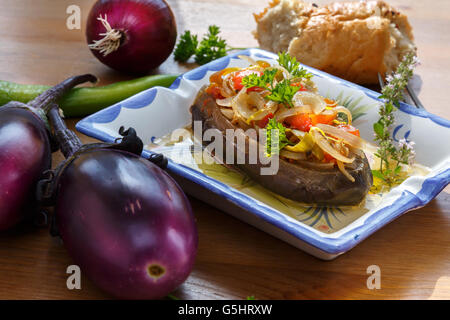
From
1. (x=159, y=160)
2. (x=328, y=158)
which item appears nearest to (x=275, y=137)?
(x=328, y=158)

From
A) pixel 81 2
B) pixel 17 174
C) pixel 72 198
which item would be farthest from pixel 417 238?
pixel 81 2

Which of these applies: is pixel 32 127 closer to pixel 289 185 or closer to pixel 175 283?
pixel 175 283

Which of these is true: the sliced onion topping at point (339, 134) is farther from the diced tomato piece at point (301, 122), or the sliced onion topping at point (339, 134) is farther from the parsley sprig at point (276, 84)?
the parsley sprig at point (276, 84)

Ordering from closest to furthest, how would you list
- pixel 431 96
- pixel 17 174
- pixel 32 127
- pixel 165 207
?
1. pixel 165 207
2. pixel 17 174
3. pixel 32 127
4. pixel 431 96

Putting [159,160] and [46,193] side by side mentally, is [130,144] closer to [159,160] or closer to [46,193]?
[159,160]

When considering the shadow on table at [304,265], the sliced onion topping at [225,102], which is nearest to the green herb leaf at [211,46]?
the sliced onion topping at [225,102]

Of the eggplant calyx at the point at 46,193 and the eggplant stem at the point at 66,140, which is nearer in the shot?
the eggplant calyx at the point at 46,193

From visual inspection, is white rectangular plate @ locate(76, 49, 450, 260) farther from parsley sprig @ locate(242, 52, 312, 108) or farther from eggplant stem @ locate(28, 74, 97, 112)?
parsley sprig @ locate(242, 52, 312, 108)
